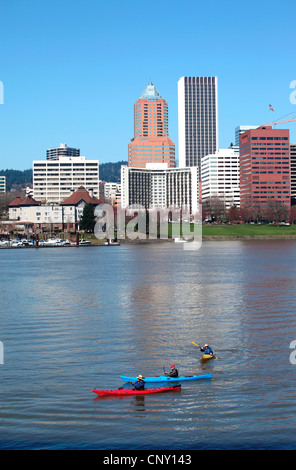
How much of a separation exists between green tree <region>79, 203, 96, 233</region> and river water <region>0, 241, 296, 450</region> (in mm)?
120603

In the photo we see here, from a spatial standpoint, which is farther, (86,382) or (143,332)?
(143,332)

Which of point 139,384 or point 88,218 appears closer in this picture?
point 139,384

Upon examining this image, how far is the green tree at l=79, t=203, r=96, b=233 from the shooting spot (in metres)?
177

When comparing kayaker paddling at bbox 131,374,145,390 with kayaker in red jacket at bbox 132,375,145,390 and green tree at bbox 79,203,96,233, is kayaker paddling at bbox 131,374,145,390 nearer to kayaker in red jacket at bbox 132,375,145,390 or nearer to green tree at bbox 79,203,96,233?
kayaker in red jacket at bbox 132,375,145,390

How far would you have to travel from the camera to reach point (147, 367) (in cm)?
2791

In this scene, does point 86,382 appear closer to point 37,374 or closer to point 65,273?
point 37,374

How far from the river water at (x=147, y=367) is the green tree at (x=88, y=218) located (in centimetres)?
12060

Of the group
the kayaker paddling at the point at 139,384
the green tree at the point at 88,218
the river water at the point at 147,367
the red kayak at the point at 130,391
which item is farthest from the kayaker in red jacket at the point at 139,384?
the green tree at the point at 88,218

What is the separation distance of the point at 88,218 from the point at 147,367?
151258mm

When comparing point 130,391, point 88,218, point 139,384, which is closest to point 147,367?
point 139,384

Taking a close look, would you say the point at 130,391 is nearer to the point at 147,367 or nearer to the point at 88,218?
the point at 147,367

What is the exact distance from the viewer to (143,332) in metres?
36.1
